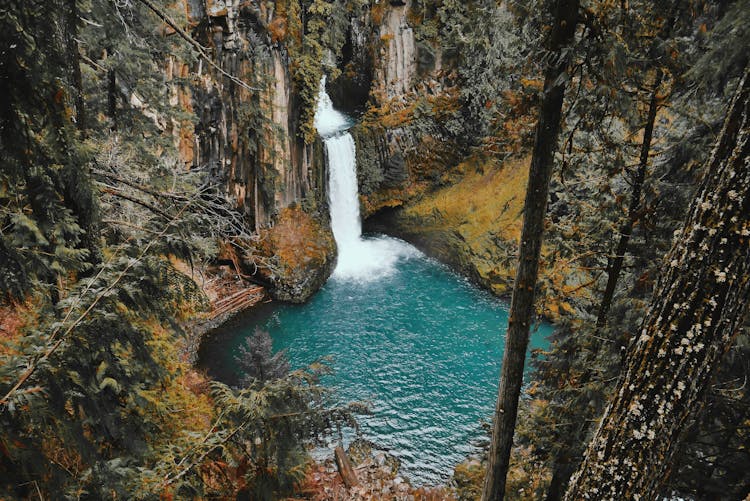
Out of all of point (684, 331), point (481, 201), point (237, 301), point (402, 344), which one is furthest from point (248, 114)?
point (684, 331)

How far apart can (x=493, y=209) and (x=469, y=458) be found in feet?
44.2

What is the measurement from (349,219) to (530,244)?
62.5 ft

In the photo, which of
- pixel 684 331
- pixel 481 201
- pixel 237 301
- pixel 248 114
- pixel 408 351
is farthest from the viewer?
pixel 481 201

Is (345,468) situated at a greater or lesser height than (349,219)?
lesser

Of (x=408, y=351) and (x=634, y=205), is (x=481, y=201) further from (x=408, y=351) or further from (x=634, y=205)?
(x=634, y=205)

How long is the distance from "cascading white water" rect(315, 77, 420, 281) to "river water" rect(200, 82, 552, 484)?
11 centimetres

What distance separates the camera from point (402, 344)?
14922mm

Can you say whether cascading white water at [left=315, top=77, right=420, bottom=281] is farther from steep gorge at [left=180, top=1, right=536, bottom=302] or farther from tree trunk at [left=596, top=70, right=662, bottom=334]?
tree trunk at [left=596, top=70, right=662, bottom=334]

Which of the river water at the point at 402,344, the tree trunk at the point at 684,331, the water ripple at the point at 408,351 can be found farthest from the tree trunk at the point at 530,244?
the water ripple at the point at 408,351

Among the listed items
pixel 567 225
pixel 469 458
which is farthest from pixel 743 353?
pixel 469 458

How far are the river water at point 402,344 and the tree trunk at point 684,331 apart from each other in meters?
6.07

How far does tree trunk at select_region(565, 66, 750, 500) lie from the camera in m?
2.33

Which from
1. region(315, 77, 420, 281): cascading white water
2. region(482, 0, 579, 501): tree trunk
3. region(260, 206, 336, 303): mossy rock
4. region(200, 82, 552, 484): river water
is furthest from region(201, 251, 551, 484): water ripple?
region(482, 0, 579, 501): tree trunk

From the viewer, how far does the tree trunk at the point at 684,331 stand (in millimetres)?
2326
